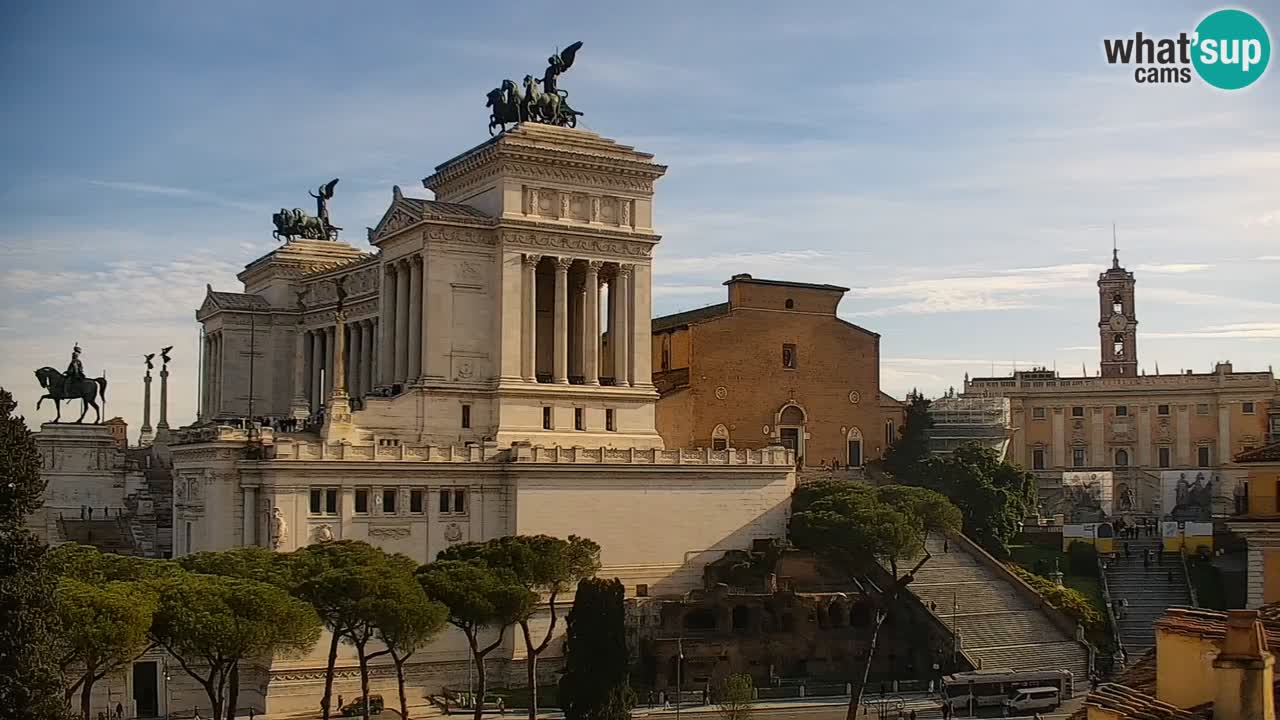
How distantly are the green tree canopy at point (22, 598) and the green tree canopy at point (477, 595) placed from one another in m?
18.0

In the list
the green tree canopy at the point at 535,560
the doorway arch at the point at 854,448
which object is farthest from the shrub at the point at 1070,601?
the green tree canopy at the point at 535,560

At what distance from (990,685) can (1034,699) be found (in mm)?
1788

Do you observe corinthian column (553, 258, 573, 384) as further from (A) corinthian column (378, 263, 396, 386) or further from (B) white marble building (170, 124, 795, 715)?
(A) corinthian column (378, 263, 396, 386)

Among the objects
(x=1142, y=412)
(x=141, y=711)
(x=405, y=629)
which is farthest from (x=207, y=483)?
(x=1142, y=412)

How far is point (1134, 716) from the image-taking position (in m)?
15.9

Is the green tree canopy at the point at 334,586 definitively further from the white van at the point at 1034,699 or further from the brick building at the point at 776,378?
the brick building at the point at 776,378

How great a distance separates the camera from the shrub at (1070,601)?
68.4m

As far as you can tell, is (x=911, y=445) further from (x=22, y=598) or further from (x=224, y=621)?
(x=22, y=598)

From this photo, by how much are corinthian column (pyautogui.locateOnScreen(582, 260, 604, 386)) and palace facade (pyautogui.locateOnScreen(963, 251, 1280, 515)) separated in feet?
146

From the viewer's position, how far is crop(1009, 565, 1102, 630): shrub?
225ft

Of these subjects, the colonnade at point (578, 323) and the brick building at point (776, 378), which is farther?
the brick building at point (776, 378)

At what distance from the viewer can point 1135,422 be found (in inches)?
4380

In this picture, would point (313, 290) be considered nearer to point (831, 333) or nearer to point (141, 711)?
point (831, 333)

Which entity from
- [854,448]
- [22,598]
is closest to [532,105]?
[854,448]
